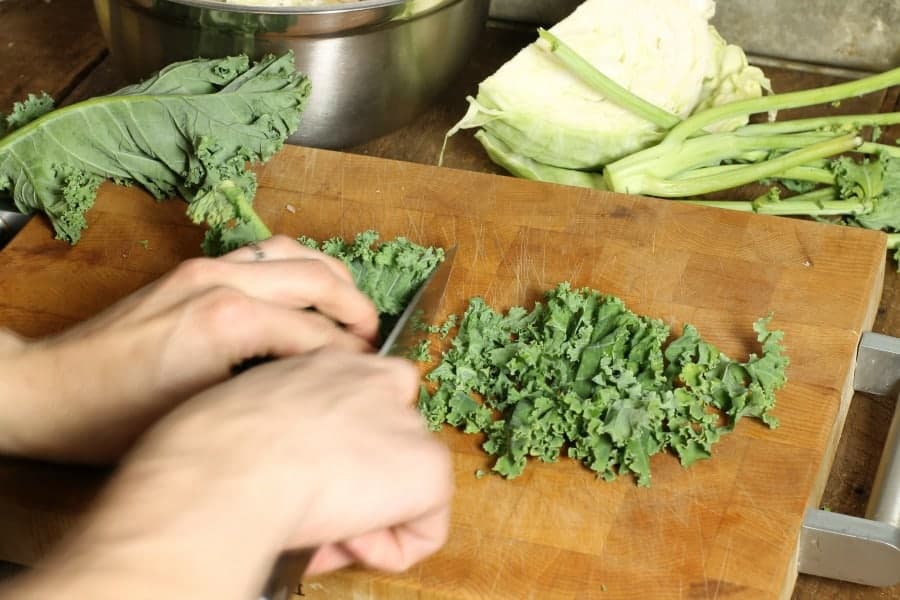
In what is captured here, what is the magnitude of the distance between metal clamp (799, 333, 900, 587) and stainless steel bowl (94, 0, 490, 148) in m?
1.23

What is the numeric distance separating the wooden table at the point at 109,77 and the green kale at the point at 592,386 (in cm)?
44

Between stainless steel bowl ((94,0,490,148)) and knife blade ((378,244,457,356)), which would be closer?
knife blade ((378,244,457,356))

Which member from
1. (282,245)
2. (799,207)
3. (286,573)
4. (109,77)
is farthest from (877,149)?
(109,77)

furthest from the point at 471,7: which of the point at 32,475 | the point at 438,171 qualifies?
the point at 32,475

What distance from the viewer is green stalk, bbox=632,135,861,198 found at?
7.68ft

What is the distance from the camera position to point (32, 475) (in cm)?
161

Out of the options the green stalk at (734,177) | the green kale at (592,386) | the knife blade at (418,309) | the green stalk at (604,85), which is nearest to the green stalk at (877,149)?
the green stalk at (734,177)

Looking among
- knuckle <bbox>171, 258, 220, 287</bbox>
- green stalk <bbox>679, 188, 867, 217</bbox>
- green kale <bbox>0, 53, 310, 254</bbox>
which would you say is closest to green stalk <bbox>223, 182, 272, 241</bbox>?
green kale <bbox>0, 53, 310, 254</bbox>

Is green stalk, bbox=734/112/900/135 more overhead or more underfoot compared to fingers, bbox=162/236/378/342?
more underfoot

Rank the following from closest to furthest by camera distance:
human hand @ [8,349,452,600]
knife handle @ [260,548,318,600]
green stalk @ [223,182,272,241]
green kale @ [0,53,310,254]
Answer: human hand @ [8,349,452,600] → knife handle @ [260,548,318,600] → green stalk @ [223,182,272,241] → green kale @ [0,53,310,254]

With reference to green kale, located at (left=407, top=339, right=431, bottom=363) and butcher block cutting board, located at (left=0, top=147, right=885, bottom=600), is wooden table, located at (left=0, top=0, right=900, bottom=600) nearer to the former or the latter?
butcher block cutting board, located at (left=0, top=147, right=885, bottom=600)

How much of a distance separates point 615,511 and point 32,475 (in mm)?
850

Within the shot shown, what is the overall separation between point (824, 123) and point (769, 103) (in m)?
0.14

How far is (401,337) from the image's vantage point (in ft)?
5.45
